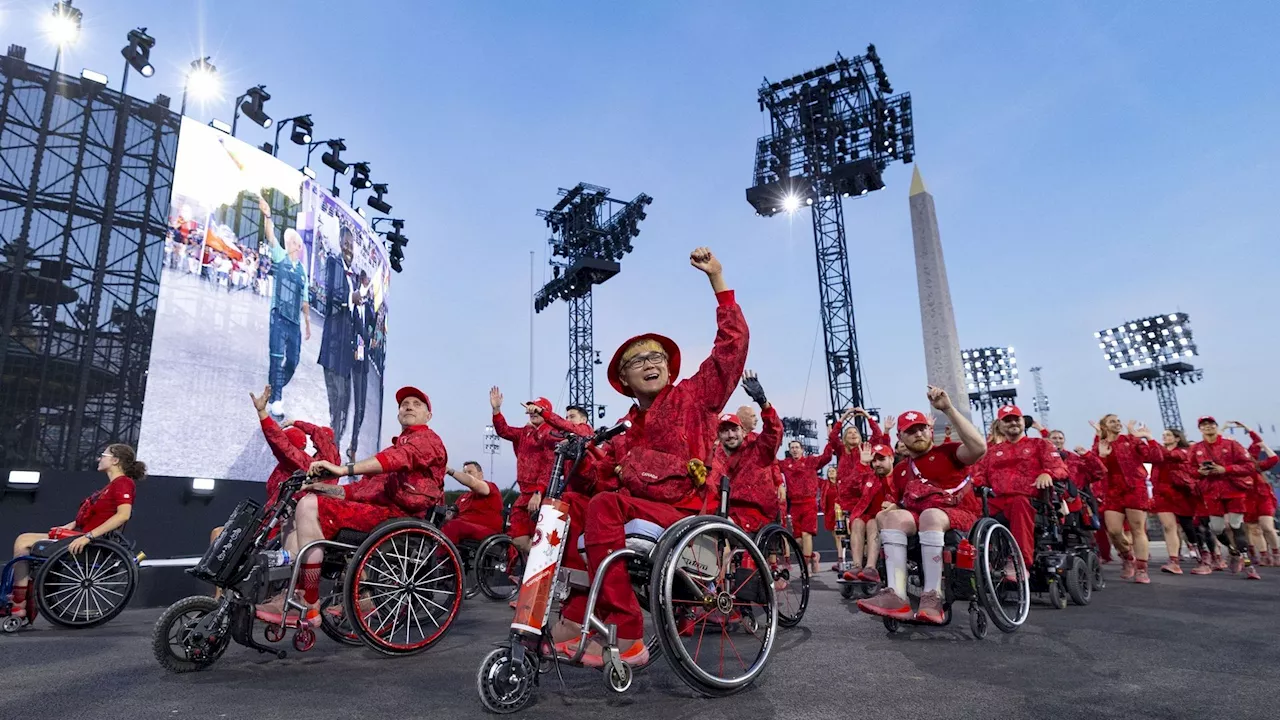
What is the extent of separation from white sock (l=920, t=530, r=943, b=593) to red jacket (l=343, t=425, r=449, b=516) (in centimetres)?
278

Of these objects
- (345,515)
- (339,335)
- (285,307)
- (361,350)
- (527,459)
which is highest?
(285,307)

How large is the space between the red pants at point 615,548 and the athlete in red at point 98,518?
4.00 meters

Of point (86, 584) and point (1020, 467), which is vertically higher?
point (1020, 467)

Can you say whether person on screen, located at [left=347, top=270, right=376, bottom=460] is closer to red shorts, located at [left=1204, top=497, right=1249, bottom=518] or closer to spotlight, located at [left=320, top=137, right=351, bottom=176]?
spotlight, located at [left=320, top=137, right=351, bottom=176]

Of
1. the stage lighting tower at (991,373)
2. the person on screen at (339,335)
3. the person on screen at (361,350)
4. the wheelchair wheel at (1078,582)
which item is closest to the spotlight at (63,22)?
the person on screen at (339,335)

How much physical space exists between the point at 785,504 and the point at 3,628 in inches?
278

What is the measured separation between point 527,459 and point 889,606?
3.14 meters

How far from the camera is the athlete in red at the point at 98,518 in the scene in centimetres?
437

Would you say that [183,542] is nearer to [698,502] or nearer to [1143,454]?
[698,502]

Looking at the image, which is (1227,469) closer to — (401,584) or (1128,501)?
(1128,501)

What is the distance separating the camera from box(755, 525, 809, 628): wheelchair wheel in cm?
421

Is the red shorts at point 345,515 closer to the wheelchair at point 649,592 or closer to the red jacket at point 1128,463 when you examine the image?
the wheelchair at point 649,592

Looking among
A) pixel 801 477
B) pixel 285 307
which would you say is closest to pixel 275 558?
pixel 801 477

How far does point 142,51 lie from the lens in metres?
16.2
